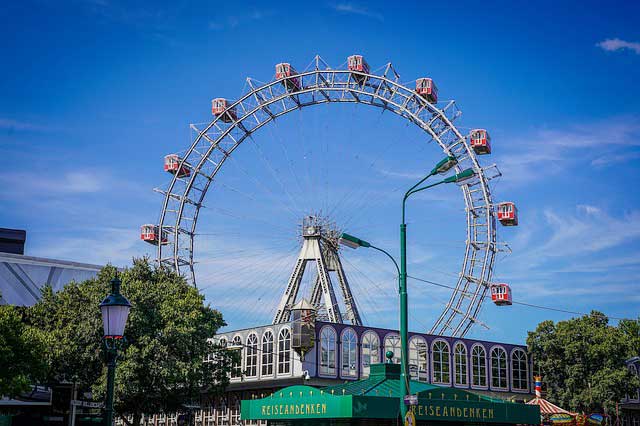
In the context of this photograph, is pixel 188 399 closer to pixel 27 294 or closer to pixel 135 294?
pixel 135 294

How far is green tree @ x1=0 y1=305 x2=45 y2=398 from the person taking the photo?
4228 centimetres

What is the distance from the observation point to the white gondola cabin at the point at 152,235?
70.2 meters

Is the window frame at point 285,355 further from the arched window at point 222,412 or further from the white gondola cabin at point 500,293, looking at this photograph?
the white gondola cabin at point 500,293

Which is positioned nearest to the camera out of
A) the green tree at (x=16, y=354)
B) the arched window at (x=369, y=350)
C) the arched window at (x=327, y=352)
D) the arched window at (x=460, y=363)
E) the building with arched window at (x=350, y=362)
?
the green tree at (x=16, y=354)

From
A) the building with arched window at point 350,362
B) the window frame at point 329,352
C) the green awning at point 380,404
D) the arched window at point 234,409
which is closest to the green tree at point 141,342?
the building with arched window at point 350,362

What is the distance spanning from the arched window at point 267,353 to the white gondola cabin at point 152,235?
1680 centimetres

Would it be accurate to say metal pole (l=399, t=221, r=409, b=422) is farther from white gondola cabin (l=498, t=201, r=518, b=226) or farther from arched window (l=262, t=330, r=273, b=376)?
white gondola cabin (l=498, t=201, r=518, b=226)

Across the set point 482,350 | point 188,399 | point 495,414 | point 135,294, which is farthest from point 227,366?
point 495,414

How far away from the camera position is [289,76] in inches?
2670

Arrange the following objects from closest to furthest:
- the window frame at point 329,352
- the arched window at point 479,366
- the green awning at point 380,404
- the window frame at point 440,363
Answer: the green awning at point 380,404 < the window frame at point 329,352 < the window frame at point 440,363 < the arched window at point 479,366

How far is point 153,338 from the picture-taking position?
4881cm

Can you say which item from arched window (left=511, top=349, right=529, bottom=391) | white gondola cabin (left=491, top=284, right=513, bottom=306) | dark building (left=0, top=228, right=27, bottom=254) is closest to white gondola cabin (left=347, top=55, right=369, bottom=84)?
white gondola cabin (left=491, top=284, right=513, bottom=306)

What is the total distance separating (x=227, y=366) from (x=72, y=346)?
11255mm

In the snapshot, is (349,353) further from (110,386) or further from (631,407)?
(110,386)
